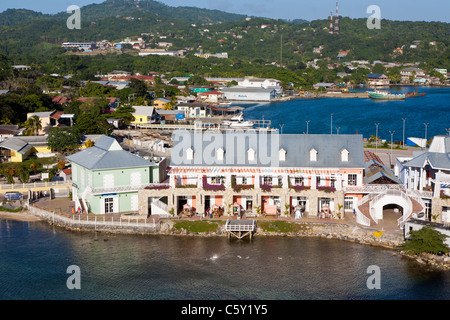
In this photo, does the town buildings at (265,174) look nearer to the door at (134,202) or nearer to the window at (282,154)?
the window at (282,154)

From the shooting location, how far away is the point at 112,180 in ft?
89.1

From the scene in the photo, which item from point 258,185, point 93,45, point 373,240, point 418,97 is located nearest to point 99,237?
point 258,185

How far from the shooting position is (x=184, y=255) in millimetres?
22688

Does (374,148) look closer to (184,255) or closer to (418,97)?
(184,255)

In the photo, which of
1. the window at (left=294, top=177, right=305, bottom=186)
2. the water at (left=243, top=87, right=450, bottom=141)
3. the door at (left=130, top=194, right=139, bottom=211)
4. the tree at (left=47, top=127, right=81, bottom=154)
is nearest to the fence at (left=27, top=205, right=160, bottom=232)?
the door at (left=130, top=194, right=139, bottom=211)

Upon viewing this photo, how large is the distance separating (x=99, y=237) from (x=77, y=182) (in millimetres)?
5052

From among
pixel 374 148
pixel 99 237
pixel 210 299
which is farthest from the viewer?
pixel 374 148

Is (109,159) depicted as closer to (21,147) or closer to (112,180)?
(112,180)

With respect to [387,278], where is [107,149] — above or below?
above

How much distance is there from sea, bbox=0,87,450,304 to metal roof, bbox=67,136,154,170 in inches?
144

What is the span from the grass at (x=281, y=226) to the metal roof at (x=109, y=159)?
709 centimetres

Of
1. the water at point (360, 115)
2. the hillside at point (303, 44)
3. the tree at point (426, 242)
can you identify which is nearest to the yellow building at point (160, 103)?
the water at point (360, 115)

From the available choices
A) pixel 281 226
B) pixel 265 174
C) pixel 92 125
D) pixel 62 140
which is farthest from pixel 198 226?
pixel 92 125
